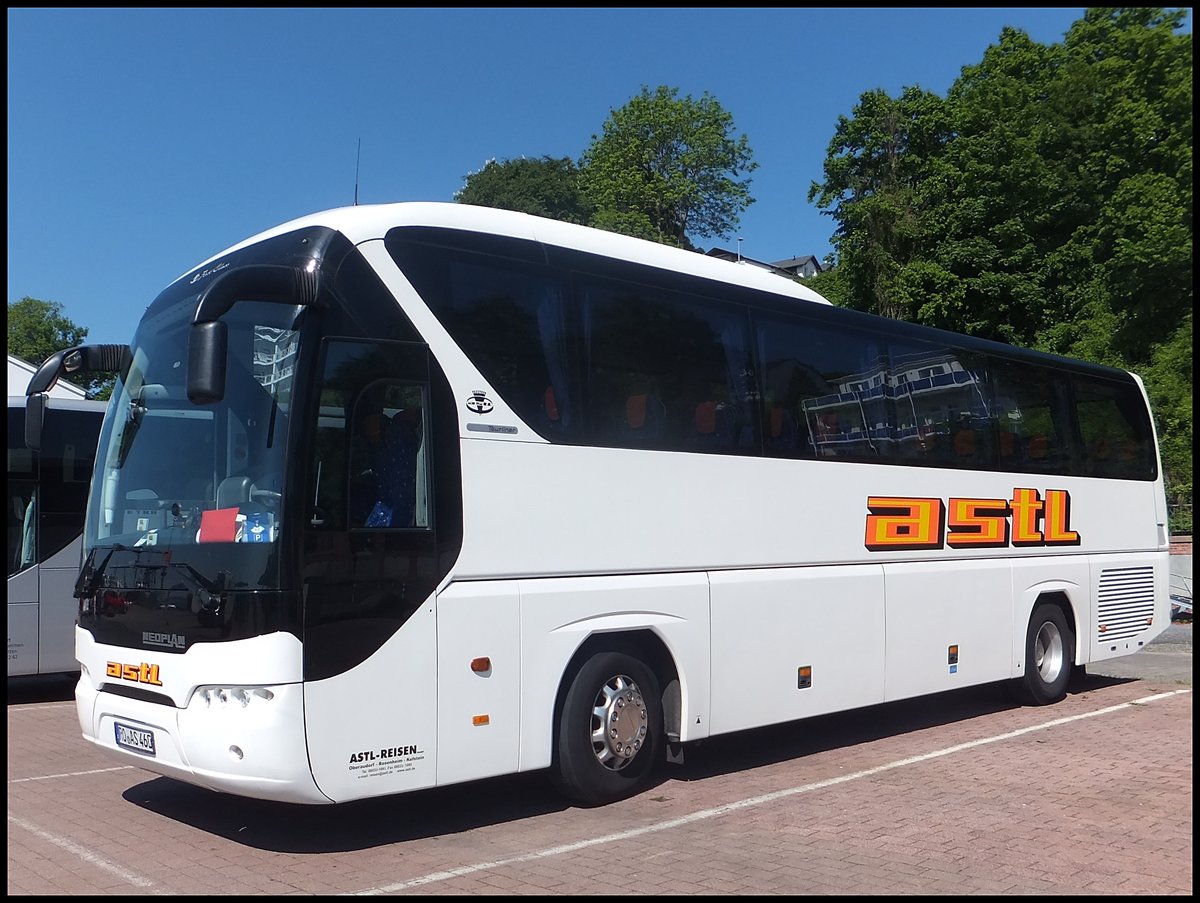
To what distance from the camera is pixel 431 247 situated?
698 cm

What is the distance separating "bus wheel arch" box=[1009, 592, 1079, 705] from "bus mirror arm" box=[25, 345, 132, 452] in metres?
9.27

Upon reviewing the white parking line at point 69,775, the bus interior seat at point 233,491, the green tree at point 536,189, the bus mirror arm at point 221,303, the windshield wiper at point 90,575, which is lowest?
the white parking line at point 69,775

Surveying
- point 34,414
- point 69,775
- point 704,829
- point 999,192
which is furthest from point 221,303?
point 999,192

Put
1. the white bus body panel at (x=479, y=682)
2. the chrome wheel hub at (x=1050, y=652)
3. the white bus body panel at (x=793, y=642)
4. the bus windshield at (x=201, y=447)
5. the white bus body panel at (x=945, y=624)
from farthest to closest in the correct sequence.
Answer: the chrome wheel hub at (x=1050, y=652) → the white bus body panel at (x=945, y=624) → the white bus body panel at (x=793, y=642) → the white bus body panel at (x=479, y=682) → the bus windshield at (x=201, y=447)

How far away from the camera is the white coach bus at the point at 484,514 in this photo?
615 cm

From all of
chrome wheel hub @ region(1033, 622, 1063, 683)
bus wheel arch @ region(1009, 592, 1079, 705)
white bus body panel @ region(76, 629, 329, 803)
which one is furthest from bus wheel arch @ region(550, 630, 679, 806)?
chrome wheel hub @ region(1033, 622, 1063, 683)

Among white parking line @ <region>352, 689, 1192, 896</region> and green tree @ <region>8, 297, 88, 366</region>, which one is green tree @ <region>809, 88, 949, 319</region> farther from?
green tree @ <region>8, 297, 88, 366</region>

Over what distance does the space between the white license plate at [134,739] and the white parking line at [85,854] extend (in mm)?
599

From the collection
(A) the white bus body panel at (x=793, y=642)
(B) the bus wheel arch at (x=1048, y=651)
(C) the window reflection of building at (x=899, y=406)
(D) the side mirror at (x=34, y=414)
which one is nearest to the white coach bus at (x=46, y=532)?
(D) the side mirror at (x=34, y=414)

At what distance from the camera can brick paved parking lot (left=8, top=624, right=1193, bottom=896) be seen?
583 cm

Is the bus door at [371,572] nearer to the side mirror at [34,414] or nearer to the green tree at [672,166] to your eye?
the side mirror at [34,414]

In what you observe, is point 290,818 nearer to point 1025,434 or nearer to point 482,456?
point 482,456

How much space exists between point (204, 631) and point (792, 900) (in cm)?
340

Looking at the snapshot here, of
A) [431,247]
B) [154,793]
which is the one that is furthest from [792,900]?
[154,793]
